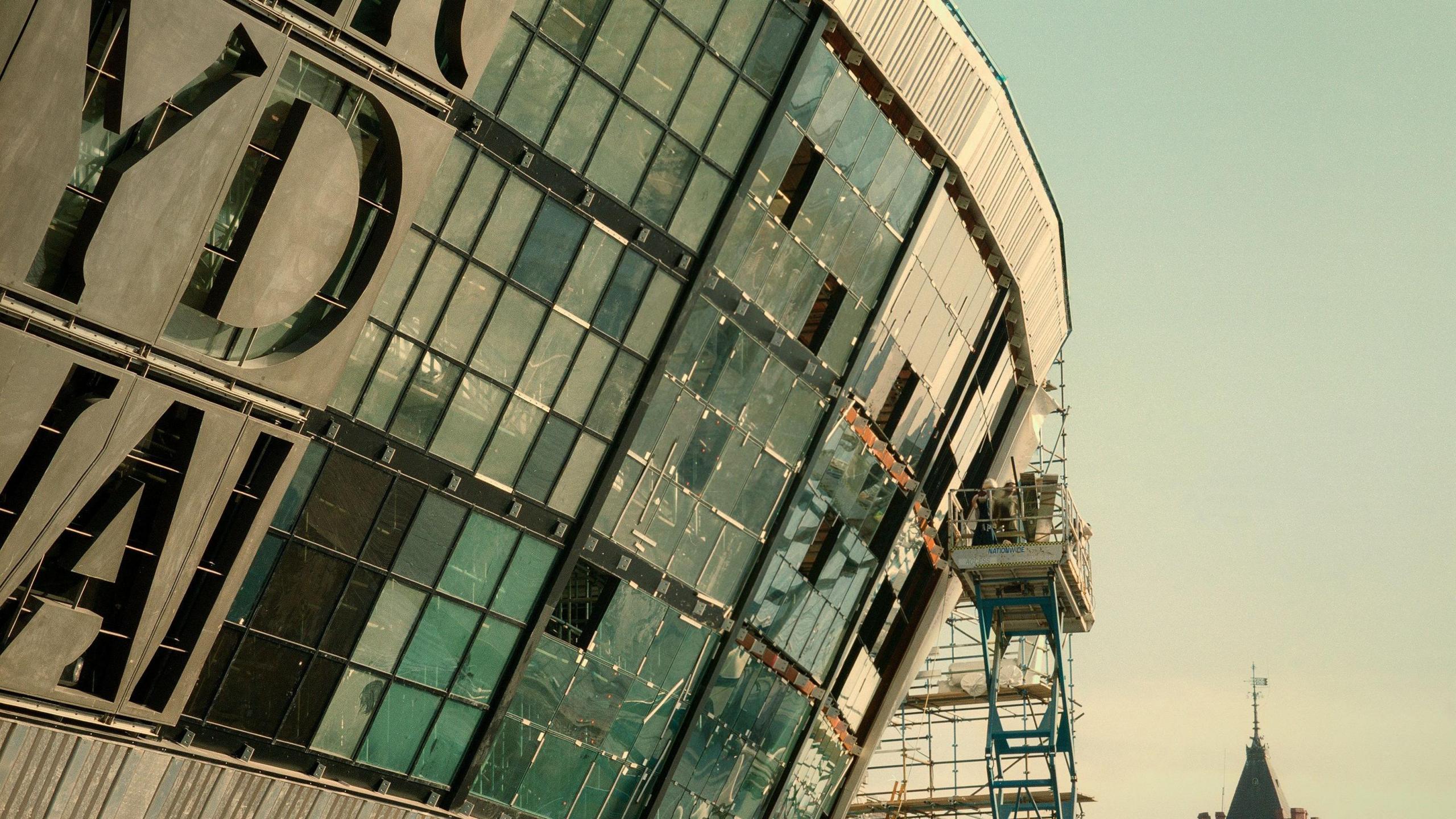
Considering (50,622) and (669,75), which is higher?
(669,75)

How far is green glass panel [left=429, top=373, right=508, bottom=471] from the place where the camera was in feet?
81.0

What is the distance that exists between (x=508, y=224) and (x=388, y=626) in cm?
655

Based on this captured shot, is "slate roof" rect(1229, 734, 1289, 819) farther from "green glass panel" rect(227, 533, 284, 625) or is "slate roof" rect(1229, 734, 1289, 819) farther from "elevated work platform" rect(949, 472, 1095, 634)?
"green glass panel" rect(227, 533, 284, 625)

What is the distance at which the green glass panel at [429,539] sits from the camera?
2469cm

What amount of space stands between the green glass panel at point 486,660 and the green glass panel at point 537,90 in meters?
8.02

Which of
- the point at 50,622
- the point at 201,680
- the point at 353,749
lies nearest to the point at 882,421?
the point at 353,749

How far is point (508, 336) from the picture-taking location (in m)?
25.0

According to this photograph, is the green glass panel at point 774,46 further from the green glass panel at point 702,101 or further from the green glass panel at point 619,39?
the green glass panel at point 619,39

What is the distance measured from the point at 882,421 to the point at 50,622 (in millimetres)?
18018

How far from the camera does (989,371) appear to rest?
37594mm

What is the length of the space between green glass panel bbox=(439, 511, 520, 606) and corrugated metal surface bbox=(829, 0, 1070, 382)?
432 inches

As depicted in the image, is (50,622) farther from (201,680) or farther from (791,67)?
(791,67)

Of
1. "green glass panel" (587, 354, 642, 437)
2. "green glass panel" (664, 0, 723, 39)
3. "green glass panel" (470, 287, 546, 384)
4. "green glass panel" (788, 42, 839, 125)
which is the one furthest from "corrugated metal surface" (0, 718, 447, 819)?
"green glass panel" (788, 42, 839, 125)

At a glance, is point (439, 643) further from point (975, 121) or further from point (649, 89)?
point (975, 121)
